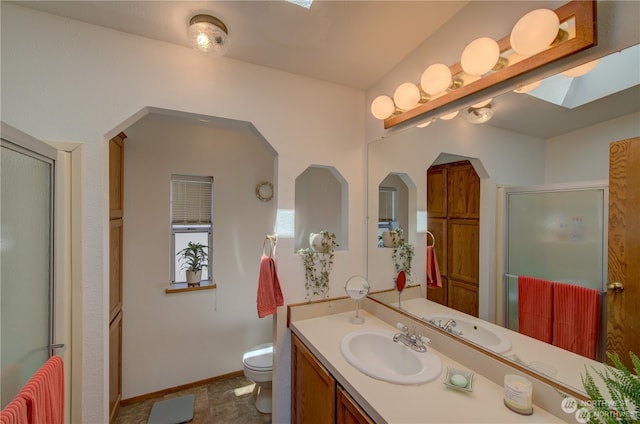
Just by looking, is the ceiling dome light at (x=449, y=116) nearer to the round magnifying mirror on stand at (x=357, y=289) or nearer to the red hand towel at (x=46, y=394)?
the round magnifying mirror on stand at (x=357, y=289)

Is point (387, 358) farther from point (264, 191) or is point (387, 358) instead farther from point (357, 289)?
point (264, 191)

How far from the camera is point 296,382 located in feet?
5.42

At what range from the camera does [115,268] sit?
2.02 meters

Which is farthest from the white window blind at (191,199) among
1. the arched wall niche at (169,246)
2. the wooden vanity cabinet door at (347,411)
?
the wooden vanity cabinet door at (347,411)

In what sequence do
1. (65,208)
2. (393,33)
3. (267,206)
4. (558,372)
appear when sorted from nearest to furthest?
(558,372) < (65,208) < (393,33) < (267,206)

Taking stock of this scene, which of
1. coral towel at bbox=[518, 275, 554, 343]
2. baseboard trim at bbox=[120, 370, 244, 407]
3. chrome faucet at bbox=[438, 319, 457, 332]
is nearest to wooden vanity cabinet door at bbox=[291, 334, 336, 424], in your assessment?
chrome faucet at bbox=[438, 319, 457, 332]

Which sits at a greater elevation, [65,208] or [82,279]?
[65,208]

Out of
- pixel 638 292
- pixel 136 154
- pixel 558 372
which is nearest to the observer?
pixel 638 292

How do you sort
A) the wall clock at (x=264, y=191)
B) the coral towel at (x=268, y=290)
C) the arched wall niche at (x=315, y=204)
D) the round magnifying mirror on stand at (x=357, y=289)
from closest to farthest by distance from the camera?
the coral towel at (x=268, y=290)
the round magnifying mirror on stand at (x=357, y=289)
the wall clock at (x=264, y=191)
the arched wall niche at (x=315, y=204)

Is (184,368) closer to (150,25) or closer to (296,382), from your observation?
(296,382)

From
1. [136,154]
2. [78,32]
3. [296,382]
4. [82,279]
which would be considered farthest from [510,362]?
[136,154]

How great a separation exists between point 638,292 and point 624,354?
0.66 feet

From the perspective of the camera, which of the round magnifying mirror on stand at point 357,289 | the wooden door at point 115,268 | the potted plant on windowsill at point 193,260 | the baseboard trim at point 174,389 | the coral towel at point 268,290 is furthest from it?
the potted plant on windowsill at point 193,260

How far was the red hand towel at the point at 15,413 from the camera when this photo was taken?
745 mm
